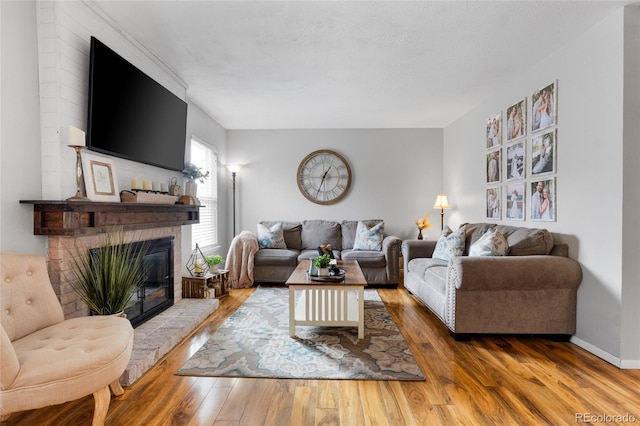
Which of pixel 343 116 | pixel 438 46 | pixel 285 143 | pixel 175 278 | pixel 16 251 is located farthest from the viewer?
pixel 285 143

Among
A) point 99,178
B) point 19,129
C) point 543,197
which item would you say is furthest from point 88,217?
point 543,197

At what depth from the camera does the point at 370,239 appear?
5.32 m

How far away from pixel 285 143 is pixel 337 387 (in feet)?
15.1

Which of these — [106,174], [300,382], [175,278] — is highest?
[106,174]

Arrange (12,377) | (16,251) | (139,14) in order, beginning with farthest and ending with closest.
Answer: (139,14)
(16,251)
(12,377)

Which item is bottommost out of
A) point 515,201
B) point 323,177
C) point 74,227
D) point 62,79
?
point 74,227

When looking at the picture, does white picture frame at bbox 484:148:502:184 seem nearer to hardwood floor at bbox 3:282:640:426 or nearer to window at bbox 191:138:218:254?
hardwood floor at bbox 3:282:640:426

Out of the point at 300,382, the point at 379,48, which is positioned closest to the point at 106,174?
the point at 300,382

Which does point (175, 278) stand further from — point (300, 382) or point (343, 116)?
point (343, 116)

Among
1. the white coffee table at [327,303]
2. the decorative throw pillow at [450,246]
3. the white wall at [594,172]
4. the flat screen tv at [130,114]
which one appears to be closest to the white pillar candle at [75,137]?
the flat screen tv at [130,114]

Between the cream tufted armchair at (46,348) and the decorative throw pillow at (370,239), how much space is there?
3.76 meters

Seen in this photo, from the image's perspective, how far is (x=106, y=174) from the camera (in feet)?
8.61

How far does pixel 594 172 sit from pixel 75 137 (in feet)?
12.0

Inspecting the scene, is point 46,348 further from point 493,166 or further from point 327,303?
point 493,166
